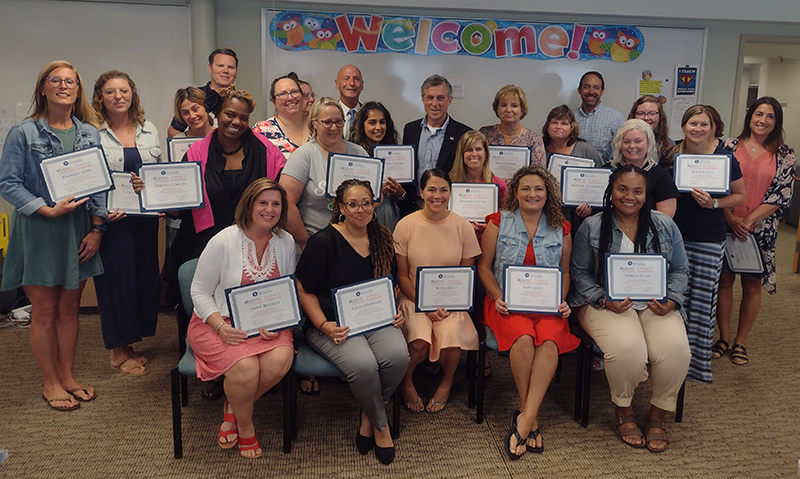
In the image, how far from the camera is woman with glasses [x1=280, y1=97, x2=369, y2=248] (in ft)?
9.89

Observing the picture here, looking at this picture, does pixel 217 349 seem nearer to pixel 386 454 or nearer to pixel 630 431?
pixel 386 454

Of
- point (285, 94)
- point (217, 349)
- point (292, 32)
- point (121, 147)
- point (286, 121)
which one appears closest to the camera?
point (217, 349)

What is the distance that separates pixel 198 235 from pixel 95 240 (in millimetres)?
540

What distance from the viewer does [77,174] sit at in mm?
2844

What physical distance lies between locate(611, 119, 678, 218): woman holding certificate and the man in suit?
2.99 ft

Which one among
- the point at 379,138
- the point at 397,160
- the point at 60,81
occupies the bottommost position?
the point at 397,160

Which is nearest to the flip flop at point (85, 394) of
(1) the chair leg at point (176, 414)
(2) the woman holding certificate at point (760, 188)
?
(1) the chair leg at point (176, 414)

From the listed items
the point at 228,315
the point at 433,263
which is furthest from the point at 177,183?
the point at 433,263

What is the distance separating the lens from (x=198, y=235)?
9.94 feet

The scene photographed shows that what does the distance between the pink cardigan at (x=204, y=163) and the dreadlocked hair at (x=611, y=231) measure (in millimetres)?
1711

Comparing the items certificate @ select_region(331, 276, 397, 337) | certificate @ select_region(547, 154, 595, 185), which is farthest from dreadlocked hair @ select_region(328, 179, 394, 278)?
certificate @ select_region(547, 154, 595, 185)

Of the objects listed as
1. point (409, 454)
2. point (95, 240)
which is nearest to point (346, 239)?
point (409, 454)

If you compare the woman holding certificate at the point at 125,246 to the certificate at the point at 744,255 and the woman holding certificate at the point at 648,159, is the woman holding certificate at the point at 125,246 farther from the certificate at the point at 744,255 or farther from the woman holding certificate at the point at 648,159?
the certificate at the point at 744,255

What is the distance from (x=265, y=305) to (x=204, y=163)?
0.93 meters
